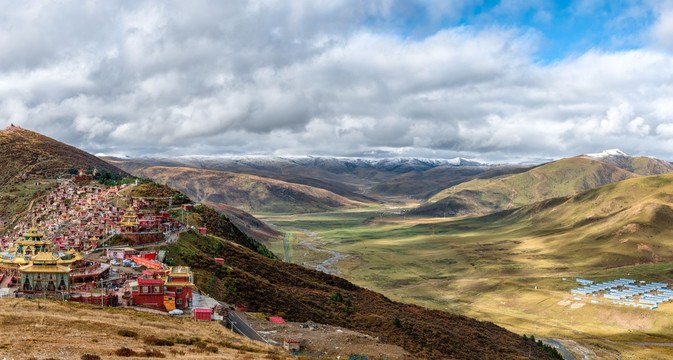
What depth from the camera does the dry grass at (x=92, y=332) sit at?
37938 mm

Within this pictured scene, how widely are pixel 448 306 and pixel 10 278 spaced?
141m

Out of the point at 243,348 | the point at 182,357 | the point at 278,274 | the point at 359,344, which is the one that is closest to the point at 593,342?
the point at 278,274

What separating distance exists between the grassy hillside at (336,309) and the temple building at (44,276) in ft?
71.3

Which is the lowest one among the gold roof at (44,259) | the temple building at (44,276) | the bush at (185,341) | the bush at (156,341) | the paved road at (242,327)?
the paved road at (242,327)

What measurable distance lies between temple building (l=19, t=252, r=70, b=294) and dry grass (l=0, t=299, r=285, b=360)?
5988 mm

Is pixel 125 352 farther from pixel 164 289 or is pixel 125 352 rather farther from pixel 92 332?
pixel 164 289

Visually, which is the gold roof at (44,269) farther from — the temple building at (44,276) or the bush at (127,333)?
the bush at (127,333)

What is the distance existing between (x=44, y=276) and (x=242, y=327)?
83.2 feet

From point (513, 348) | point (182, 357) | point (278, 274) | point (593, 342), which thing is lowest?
point (593, 342)

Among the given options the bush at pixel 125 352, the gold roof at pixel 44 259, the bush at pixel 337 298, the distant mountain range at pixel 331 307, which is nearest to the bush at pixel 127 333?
the bush at pixel 125 352

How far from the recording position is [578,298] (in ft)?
594

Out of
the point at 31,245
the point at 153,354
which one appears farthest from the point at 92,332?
the point at 31,245

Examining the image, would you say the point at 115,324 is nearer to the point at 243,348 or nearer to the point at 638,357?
the point at 243,348

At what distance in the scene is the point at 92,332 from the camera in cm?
4459
